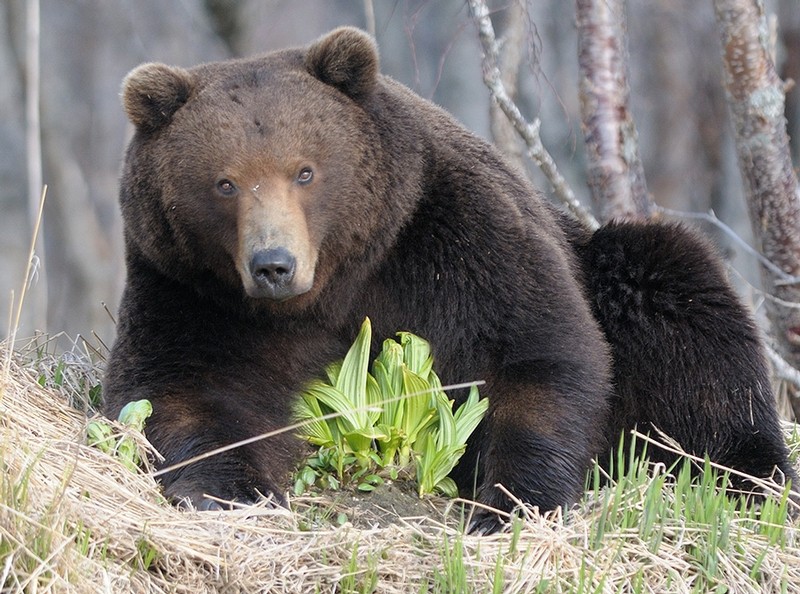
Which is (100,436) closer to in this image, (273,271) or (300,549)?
(273,271)

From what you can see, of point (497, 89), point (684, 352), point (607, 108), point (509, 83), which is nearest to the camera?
point (684, 352)

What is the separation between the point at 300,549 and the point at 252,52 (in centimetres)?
1133

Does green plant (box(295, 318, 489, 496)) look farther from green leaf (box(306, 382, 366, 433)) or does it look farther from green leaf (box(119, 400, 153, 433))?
green leaf (box(119, 400, 153, 433))

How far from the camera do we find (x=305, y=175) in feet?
14.7

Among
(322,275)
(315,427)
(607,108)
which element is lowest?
(315,427)

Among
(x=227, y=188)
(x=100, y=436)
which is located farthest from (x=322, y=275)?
(x=100, y=436)

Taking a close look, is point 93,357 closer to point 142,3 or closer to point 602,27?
point 602,27

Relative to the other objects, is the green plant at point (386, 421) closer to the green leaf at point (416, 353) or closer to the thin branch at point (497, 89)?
the green leaf at point (416, 353)

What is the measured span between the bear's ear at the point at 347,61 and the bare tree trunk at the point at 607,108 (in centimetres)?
268

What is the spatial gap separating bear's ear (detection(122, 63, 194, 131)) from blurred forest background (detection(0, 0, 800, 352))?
8.70m

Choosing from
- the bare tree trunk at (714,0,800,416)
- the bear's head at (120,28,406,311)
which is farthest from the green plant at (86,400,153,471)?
the bare tree trunk at (714,0,800,416)

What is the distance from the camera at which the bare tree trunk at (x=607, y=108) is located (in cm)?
701

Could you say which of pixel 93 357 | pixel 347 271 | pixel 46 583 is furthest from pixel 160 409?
pixel 93 357

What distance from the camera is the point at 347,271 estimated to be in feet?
15.6
